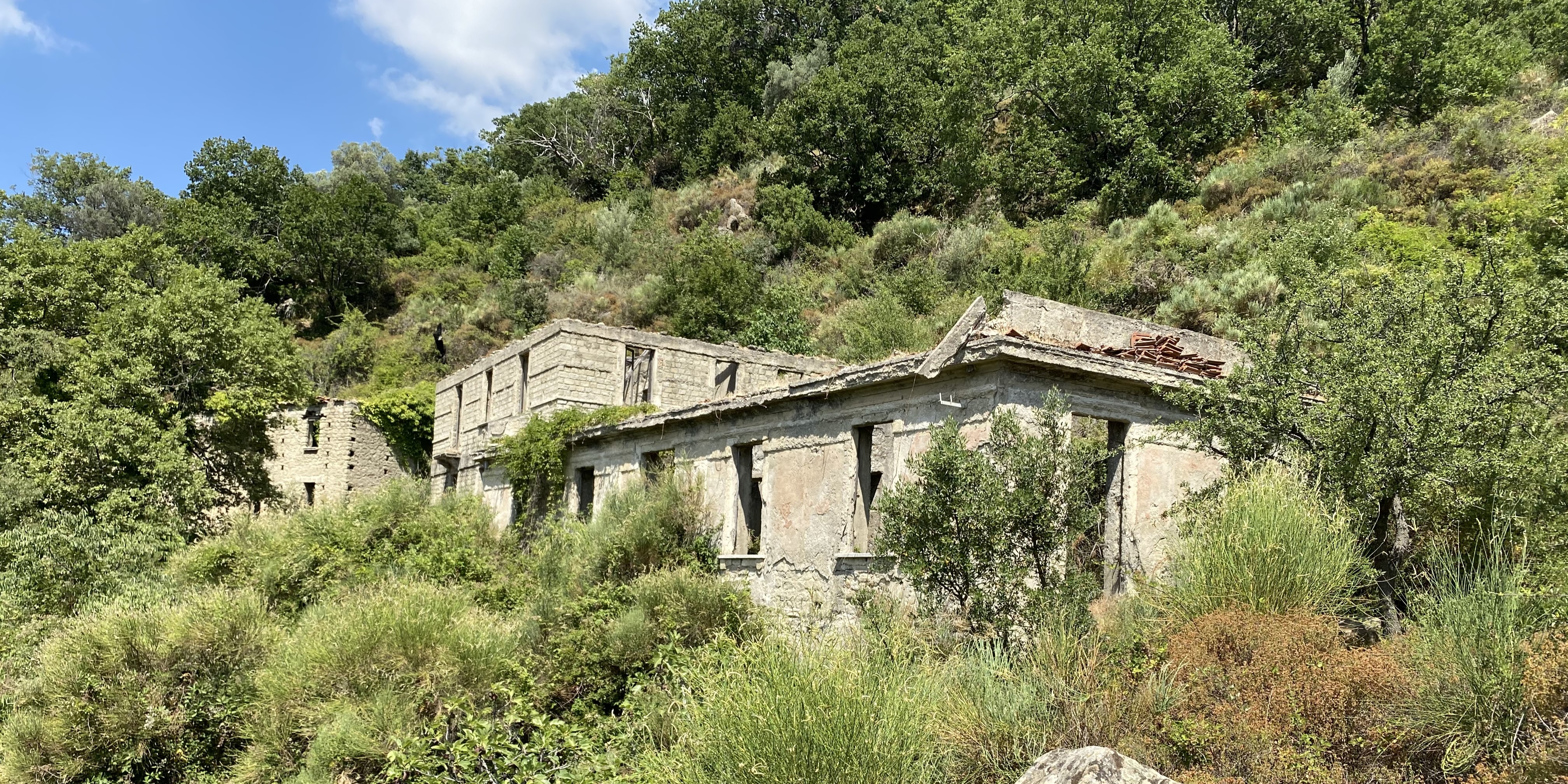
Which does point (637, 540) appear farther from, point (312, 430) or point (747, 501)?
point (312, 430)

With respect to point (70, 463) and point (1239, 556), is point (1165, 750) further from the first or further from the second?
point (70, 463)

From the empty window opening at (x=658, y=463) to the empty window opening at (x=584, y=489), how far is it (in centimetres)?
196

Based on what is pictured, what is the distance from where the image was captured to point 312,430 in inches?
1229

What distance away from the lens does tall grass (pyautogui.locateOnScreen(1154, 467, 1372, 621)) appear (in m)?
Result: 7.44

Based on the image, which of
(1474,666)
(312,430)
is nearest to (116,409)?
(312,430)

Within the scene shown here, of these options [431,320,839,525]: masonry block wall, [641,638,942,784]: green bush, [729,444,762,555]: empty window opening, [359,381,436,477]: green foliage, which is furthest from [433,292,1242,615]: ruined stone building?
[359,381,436,477]: green foliage

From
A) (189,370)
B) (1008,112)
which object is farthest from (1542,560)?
(1008,112)

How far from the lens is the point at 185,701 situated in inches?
513

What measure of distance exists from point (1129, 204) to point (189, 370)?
2485 centimetres

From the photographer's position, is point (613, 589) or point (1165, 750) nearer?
point (1165, 750)

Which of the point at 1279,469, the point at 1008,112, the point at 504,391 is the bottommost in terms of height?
the point at 1279,469

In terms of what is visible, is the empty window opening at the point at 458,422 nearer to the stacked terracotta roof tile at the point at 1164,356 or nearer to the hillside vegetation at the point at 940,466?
the hillside vegetation at the point at 940,466

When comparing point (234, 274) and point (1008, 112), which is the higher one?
point (1008, 112)

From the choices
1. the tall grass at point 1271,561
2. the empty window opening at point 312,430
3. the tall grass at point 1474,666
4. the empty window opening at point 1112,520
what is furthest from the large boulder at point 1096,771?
the empty window opening at point 312,430
